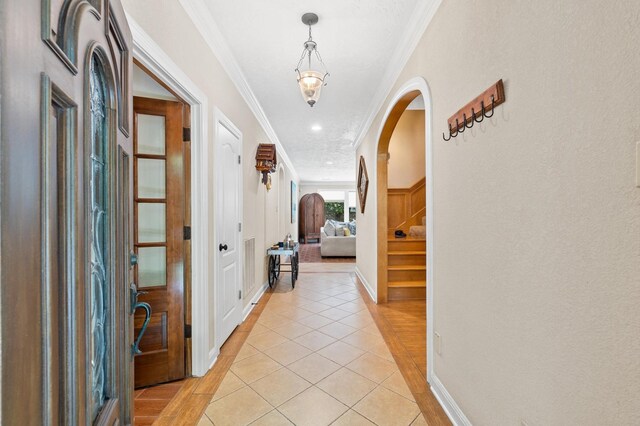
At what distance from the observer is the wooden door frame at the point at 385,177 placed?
204 centimetres

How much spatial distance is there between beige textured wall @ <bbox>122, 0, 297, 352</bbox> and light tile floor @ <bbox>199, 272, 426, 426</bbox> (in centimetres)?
49

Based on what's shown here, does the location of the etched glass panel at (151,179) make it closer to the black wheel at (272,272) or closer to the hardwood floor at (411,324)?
the hardwood floor at (411,324)

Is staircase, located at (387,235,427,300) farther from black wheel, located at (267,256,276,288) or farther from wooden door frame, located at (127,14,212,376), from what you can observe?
wooden door frame, located at (127,14,212,376)

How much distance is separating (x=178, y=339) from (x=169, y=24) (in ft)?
6.74

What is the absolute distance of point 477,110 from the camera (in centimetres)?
142

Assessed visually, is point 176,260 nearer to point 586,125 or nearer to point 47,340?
point 47,340

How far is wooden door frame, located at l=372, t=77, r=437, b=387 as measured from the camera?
6.70 feet

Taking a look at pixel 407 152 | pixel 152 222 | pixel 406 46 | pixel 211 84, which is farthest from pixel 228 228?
pixel 407 152

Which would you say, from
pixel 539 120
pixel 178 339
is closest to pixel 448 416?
pixel 539 120

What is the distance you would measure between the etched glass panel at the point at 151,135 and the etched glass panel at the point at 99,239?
150cm

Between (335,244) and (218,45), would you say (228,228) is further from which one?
(335,244)

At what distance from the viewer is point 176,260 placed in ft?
7.05

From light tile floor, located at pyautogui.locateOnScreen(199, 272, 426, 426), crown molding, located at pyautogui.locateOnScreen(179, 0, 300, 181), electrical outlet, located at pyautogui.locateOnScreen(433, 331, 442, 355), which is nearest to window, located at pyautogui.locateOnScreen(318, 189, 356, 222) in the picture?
crown molding, located at pyautogui.locateOnScreen(179, 0, 300, 181)

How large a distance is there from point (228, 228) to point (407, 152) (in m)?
3.70
